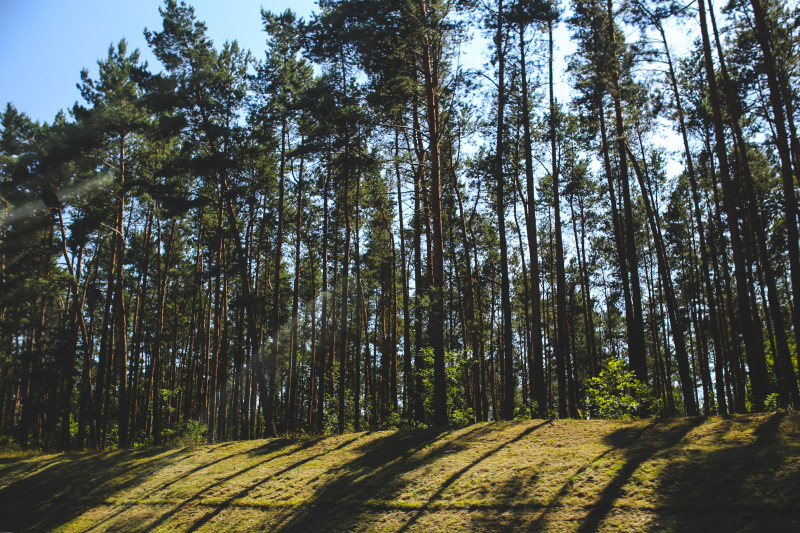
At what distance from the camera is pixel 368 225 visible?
81.4 feet

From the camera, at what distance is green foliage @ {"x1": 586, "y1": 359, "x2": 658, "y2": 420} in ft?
35.5

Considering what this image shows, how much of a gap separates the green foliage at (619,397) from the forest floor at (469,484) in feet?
3.73

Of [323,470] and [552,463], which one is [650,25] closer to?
[552,463]

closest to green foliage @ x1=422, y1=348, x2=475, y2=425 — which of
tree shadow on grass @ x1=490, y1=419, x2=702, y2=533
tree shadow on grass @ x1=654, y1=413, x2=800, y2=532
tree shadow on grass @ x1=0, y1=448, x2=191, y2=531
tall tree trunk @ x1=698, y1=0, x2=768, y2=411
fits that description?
tree shadow on grass @ x1=490, y1=419, x2=702, y2=533

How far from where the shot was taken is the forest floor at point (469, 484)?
589cm

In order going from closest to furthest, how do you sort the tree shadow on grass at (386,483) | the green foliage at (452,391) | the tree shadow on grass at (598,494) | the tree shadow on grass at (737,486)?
the tree shadow on grass at (737,486)
the tree shadow on grass at (598,494)
the tree shadow on grass at (386,483)
the green foliage at (452,391)

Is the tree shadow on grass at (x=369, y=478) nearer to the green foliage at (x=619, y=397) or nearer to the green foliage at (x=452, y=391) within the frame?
the green foliage at (x=452, y=391)

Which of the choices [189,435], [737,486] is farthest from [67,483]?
[737,486]

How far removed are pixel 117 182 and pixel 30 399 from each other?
692 inches

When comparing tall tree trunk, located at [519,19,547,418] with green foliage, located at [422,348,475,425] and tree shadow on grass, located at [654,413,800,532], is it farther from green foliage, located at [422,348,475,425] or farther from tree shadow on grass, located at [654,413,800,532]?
tree shadow on grass, located at [654,413,800,532]

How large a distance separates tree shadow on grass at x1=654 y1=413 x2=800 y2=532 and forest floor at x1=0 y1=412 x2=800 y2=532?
0.07ft

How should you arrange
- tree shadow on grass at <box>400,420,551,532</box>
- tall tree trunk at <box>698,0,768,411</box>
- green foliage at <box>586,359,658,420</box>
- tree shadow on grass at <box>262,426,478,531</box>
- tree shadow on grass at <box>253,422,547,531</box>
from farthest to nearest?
green foliage at <box>586,359,658,420</box> → tall tree trunk at <box>698,0,768,411</box> → tree shadow on grass at <box>262,426,478,531</box> → tree shadow on grass at <box>253,422,547,531</box> → tree shadow on grass at <box>400,420,551,532</box>

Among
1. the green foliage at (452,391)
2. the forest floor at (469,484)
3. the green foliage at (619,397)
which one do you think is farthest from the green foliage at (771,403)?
the green foliage at (452,391)

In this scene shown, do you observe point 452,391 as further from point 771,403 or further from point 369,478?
point 771,403
